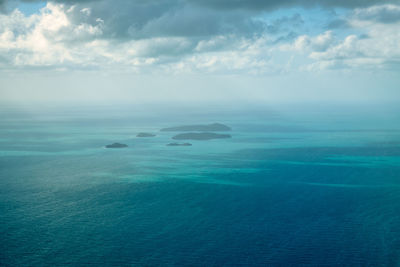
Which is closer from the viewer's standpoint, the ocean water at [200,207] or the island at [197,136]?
the ocean water at [200,207]

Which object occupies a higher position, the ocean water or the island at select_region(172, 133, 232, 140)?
the island at select_region(172, 133, 232, 140)

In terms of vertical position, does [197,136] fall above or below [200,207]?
above

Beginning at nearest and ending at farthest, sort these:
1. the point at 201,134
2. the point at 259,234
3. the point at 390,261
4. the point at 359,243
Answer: the point at 390,261
the point at 359,243
the point at 259,234
the point at 201,134

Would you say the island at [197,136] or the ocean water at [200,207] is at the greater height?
the island at [197,136]

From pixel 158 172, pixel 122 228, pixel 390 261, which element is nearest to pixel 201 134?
pixel 158 172

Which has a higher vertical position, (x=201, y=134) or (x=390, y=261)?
(x=201, y=134)

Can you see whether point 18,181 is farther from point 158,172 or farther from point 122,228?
point 122,228

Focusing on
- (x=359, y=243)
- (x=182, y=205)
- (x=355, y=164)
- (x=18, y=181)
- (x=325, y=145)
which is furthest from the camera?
(x=325, y=145)

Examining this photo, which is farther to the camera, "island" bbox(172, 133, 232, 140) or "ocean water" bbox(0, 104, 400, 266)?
"island" bbox(172, 133, 232, 140)
